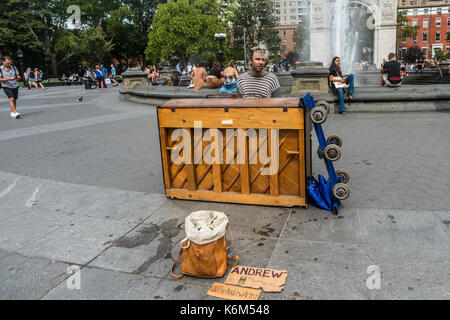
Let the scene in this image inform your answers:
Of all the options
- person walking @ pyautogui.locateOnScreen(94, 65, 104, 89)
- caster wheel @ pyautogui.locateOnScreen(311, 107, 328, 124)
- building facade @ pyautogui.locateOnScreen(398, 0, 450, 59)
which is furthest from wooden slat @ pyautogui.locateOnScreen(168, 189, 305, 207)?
building facade @ pyautogui.locateOnScreen(398, 0, 450, 59)

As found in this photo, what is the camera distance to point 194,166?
4668 millimetres

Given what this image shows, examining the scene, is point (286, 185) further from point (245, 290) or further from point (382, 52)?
point (382, 52)

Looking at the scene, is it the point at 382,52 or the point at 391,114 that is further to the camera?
the point at 382,52

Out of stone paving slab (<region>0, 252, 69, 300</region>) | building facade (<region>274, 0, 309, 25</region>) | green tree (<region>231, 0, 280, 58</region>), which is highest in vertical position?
building facade (<region>274, 0, 309, 25</region>)

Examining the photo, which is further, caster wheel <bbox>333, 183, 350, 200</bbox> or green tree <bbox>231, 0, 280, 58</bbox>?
green tree <bbox>231, 0, 280, 58</bbox>

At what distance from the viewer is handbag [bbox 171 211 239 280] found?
3043 mm

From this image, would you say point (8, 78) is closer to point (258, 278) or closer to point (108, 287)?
point (108, 287)

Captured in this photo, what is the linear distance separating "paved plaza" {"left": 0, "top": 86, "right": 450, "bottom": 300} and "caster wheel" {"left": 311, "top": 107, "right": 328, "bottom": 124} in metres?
1.04

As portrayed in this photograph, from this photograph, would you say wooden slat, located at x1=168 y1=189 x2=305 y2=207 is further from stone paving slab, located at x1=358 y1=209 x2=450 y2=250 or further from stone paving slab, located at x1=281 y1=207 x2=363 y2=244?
stone paving slab, located at x1=358 y1=209 x2=450 y2=250

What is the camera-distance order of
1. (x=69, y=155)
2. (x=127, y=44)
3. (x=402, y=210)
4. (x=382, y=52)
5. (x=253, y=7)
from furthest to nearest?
(x=253, y=7) < (x=127, y=44) < (x=382, y=52) < (x=69, y=155) < (x=402, y=210)

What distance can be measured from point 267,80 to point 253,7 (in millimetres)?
72174

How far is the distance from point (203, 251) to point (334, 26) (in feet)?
127

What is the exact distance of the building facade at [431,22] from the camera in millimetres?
88875
